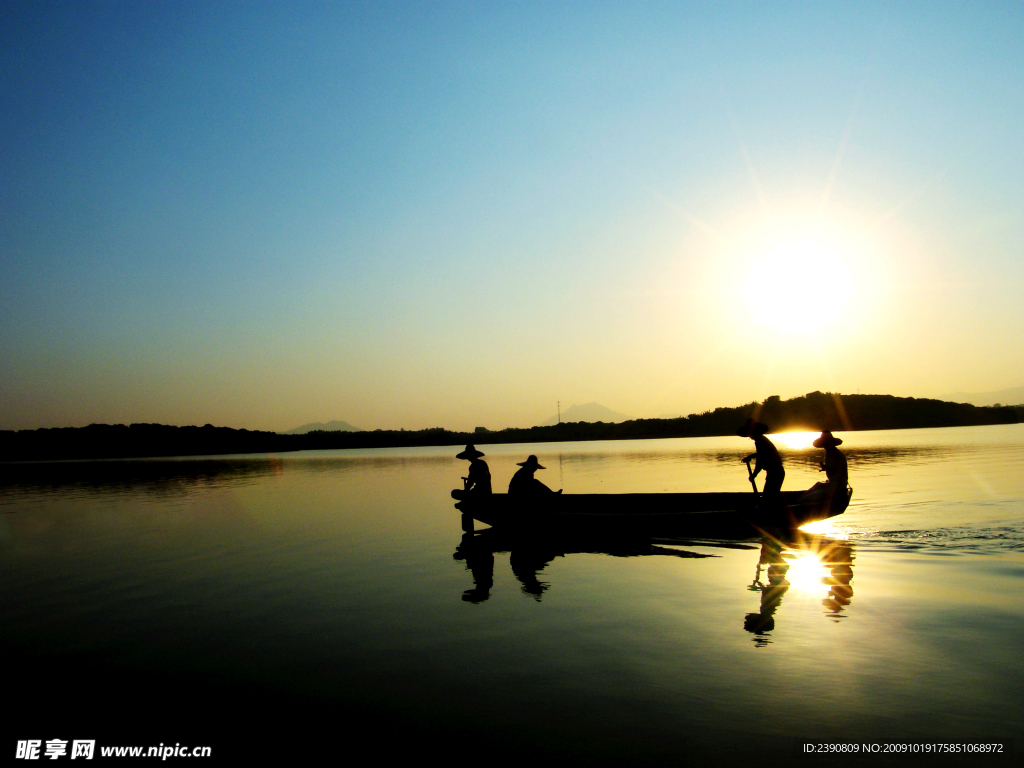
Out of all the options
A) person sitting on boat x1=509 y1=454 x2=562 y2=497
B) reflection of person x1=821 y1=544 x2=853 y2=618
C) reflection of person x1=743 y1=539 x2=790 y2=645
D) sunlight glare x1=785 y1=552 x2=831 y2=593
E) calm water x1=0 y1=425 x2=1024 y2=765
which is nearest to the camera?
calm water x1=0 y1=425 x2=1024 y2=765

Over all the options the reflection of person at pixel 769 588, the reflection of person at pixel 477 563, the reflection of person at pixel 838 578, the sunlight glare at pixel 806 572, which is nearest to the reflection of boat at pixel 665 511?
the reflection of person at pixel 769 588

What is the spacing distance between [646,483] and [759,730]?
3515 cm

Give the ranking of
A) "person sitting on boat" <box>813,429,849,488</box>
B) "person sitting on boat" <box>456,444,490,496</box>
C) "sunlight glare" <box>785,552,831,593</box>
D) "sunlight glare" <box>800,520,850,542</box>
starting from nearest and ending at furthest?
"sunlight glare" <box>785,552,831,593</box>, "person sitting on boat" <box>813,429,849,488</box>, "sunlight glare" <box>800,520,850,542</box>, "person sitting on boat" <box>456,444,490,496</box>

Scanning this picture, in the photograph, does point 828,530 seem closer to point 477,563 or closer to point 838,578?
point 838,578

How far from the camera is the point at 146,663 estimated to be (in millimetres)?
10586

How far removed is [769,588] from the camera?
1411cm

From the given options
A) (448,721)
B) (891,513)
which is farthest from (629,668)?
(891,513)

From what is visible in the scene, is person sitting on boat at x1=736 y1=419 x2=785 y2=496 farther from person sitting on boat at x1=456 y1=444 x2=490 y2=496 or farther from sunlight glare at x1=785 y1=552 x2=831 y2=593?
person sitting on boat at x1=456 y1=444 x2=490 y2=496

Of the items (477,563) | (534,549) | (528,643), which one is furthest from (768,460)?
(528,643)

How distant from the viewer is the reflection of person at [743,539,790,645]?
11180mm

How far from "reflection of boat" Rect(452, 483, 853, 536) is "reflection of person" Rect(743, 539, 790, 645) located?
104 cm

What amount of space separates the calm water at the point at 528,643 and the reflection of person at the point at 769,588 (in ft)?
0.27

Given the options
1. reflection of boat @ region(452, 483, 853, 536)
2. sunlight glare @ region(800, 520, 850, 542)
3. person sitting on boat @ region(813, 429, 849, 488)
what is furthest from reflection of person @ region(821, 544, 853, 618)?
person sitting on boat @ region(813, 429, 849, 488)

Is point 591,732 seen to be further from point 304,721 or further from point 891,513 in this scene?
point 891,513
